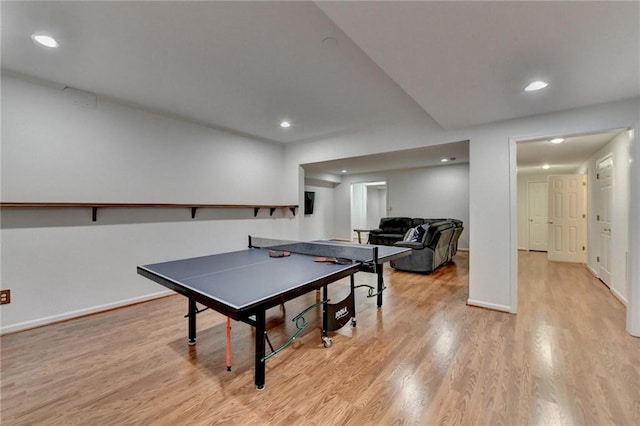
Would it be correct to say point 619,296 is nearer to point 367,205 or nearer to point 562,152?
point 562,152

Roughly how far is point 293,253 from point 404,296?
177 cm

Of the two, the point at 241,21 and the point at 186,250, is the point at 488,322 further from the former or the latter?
the point at 186,250

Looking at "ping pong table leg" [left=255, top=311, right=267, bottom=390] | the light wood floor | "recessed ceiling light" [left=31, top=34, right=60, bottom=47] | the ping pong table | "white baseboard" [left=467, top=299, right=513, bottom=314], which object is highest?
"recessed ceiling light" [left=31, top=34, right=60, bottom=47]

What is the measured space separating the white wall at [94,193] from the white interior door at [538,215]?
765cm

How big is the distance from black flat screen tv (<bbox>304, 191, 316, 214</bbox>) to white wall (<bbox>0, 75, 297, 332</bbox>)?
159 inches

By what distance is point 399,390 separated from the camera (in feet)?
5.98

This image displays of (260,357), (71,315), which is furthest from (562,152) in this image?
(71,315)

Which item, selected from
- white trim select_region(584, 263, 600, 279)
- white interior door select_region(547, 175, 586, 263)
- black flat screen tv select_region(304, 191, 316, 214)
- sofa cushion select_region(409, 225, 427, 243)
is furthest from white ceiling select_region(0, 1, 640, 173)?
black flat screen tv select_region(304, 191, 316, 214)

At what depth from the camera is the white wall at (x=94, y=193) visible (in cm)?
267

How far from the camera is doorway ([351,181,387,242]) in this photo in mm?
10656

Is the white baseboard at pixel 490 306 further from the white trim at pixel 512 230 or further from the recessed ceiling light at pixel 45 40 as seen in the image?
the recessed ceiling light at pixel 45 40

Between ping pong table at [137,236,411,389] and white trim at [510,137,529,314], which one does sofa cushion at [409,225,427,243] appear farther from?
ping pong table at [137,236,411,389]

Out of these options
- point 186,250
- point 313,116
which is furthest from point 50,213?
point 313,116

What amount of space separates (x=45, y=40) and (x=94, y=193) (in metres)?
1.56
